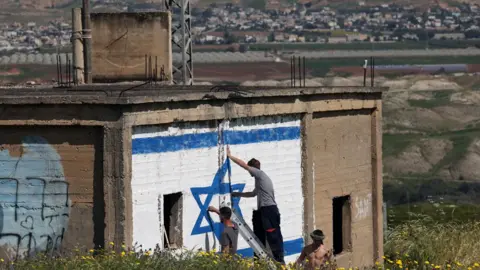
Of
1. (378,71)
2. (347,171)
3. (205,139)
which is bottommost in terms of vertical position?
(378,71)

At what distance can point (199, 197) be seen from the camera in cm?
1766

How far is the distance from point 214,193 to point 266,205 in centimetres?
113

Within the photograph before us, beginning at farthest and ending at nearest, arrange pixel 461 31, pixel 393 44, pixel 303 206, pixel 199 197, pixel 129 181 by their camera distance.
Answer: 1. pixel 461 31
2. pixel 393 44
3. pixel 303 206
4. pixel 199 197
5. pixel 129 181

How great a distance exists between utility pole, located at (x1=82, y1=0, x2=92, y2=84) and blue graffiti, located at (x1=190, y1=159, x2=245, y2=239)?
354 inches

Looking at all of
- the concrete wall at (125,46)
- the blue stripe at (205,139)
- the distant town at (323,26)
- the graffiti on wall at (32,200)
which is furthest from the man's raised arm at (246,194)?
the distant town at (323,26)

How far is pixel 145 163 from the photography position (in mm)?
16734

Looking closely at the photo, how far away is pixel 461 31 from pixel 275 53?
51382 millimetres

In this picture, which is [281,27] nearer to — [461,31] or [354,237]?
[461,31]

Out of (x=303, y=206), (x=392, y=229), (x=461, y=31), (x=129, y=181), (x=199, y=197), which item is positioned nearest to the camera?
(x=129, y=181)

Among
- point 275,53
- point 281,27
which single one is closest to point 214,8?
point 281,27

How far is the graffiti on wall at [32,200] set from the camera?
1677cm

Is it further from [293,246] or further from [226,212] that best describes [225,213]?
[293,246]

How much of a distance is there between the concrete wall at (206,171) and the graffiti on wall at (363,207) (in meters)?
2.02

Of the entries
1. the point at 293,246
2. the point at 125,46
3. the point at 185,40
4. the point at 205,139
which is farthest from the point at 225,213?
the point at 185,40
